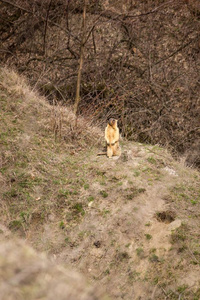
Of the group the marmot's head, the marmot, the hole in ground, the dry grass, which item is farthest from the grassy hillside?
the dry grass

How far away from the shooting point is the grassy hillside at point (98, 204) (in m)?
5.25

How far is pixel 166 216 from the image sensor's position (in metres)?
6.08

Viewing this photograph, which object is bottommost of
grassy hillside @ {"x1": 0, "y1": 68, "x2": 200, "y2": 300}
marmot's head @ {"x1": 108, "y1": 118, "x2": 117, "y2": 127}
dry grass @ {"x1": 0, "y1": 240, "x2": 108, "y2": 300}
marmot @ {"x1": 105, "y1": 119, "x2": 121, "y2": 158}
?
grassy hillside @ {"x1": 0, "y1": 68, "x2": 200, "y2": 300}

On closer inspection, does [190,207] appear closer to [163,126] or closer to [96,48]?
[163,126]

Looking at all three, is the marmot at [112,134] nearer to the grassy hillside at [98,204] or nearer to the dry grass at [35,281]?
the grassy hillside at [98,204]

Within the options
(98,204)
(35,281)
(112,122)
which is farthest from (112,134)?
(35,281)

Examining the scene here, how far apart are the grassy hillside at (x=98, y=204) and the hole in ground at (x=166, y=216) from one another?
16 mm

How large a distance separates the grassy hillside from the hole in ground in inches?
0.6

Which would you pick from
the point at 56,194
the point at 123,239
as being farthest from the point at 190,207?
the point at 56,194

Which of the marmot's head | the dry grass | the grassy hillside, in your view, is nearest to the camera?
the dry grass

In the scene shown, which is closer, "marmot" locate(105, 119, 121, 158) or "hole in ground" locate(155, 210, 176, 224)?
"hole in ground" locate(155, 210, 176, 224)

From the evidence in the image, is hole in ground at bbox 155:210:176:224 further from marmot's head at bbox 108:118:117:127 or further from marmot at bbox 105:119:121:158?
marmot's head at bbox 108:118:117:127

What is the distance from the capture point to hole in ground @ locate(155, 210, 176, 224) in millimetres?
6031

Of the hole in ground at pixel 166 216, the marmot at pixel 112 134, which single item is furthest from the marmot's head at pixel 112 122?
the hole in ground at pixel 166 216
